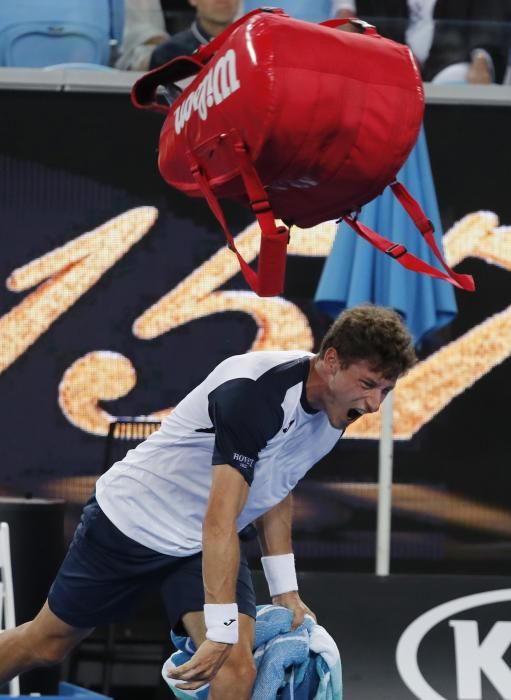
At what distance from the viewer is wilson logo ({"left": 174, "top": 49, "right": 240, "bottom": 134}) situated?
3227 mm

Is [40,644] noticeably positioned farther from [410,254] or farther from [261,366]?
[410,254]

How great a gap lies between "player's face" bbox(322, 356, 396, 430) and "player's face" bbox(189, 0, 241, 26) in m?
2.65

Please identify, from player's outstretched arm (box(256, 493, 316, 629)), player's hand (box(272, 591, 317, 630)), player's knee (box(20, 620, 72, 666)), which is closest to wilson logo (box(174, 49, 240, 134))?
player's outstretched arm (box(256, 493, 316, 629))

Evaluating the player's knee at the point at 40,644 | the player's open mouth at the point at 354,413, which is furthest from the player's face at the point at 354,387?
the player's knee at the point at 40,644

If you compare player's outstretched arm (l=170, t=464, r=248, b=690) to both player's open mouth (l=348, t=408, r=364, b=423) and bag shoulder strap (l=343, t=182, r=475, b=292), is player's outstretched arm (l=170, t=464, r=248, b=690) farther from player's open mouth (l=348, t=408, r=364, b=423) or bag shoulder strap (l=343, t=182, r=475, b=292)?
bag shoulder strap (l=343, t=182, r=475, b=292)

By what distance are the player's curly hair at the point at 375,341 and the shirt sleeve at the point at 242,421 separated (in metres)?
0.23

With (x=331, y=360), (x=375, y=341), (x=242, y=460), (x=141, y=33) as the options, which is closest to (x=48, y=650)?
(x=242, y=460)

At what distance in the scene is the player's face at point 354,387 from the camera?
3324 millimetres

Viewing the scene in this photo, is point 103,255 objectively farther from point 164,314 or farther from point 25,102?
point 25,102

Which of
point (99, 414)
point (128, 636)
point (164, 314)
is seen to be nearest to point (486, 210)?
point (164, 314)

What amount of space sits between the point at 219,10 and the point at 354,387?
277cm

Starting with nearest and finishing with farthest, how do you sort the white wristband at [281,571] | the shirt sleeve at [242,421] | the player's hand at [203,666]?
the player's hand at [203,666] < the shirt sleeve at [242,421] < the white wristband at [281,571]

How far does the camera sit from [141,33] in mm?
5688

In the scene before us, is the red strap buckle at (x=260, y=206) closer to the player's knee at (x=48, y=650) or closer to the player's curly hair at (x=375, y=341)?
the player's curly hair at (x=375, y=341)
